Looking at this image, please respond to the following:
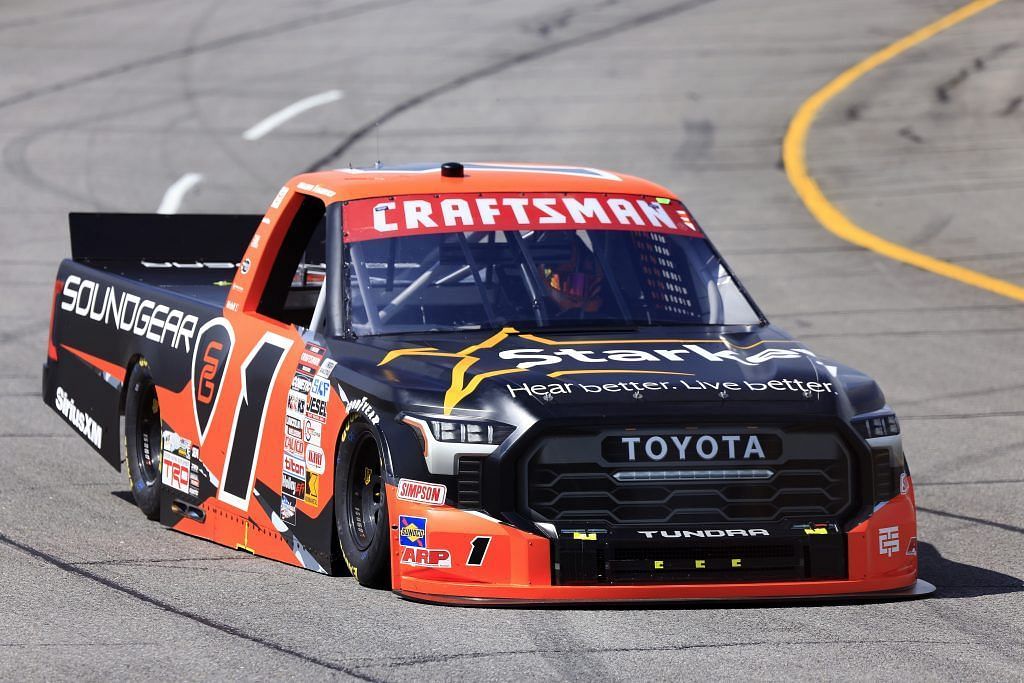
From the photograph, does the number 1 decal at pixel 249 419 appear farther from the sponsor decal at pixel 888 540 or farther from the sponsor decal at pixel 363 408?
the sponsor decal at pixel 888 540

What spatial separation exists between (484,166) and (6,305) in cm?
797

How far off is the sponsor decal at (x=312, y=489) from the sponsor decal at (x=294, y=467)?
0.05 m

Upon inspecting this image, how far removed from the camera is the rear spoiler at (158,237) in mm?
9938

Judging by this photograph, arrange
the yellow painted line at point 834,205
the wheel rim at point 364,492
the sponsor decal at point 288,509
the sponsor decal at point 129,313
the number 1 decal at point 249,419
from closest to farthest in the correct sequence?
the wheel rim at point 364,492, the sponsor decal at point 288,509, the number 1 decal at point 249,419, the sponsor decal at point 129,313, the yellow painted line at point 834,205

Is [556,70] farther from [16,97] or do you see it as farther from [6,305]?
[6,305]

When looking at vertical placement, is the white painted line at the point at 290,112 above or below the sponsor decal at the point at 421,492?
above

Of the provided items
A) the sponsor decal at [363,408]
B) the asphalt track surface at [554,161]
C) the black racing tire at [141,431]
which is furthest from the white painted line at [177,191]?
the sponsor decal at [363,408]

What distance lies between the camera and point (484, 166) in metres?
8.53

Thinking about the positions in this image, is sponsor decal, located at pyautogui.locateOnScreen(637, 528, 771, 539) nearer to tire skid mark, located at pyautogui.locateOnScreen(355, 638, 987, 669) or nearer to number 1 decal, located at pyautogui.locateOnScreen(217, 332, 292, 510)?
tire skid mark, located at pyautogui.locateOnScreen(355, 638, 987, 669)

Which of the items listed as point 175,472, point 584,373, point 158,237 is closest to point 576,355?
point 584,373

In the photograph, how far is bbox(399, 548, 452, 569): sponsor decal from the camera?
20.6 ft

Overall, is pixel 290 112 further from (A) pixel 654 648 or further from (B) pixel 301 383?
(A) pixel 654 648

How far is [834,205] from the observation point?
20.7 meters

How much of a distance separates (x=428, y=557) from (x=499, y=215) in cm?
194
